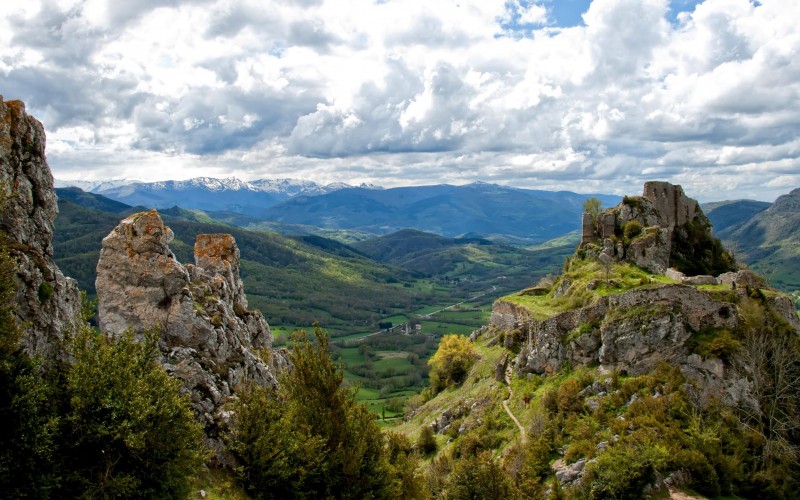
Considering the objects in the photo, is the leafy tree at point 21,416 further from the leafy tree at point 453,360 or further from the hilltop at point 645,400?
the leafy tree at point 453,360

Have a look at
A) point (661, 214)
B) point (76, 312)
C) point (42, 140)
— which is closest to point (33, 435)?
point (76, 312)

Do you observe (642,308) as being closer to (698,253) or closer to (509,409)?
(509,409)

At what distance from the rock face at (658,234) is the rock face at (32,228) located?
5541 centimetres

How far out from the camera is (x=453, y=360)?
74812 mm

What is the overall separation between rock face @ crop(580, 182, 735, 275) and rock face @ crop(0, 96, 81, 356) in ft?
182

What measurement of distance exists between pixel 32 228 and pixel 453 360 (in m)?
59.6

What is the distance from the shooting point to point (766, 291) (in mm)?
45094

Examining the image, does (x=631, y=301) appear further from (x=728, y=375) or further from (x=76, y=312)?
(x=76, y=312)

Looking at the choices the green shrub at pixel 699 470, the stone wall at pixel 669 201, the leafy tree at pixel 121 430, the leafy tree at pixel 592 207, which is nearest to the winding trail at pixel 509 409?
the green shrub at pixel 699 470

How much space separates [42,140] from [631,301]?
1667 inches

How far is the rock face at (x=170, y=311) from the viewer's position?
27.8 meters

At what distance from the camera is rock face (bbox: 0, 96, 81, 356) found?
20.5 metres

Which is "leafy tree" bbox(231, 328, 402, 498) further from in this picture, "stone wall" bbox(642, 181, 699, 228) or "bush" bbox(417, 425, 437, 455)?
"stone wall" bbox(642, 181, 699, 228)

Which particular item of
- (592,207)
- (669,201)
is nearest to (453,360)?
(592,207)
